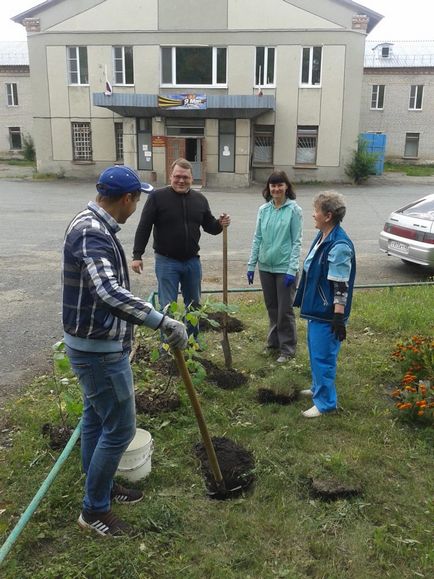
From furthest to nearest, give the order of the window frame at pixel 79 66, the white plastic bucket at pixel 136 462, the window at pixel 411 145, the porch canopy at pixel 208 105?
the window at pixel 411 145, the window frame at pixel 79 66, the porch canopy at pixel 208 105, the white plastic bucket at pixel 136 462

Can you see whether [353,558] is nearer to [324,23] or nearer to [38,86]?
[324,23]

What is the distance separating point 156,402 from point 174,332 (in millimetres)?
1968

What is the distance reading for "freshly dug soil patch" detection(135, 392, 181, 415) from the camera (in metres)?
4.29

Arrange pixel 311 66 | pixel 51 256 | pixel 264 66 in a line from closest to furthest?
pixel 51 256, pixel 311 66, pixel 264 66

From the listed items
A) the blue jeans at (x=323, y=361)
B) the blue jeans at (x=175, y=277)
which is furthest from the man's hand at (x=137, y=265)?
the blue jeans at (x=323, y=361)

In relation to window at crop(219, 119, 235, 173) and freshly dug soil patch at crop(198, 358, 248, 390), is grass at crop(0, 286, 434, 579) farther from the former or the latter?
window at crop(219, 119, 235, 173)

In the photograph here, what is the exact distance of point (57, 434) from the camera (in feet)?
12.8

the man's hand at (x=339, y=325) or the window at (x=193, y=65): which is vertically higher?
the window at (x=193, y=65)

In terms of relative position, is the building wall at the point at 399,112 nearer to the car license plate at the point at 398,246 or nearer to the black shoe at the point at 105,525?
the car license plate at the point at 398,246

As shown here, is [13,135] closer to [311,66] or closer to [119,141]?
[119,141]

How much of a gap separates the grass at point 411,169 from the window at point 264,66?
1132 centimetres

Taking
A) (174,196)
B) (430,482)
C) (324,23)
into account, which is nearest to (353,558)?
(430,482)

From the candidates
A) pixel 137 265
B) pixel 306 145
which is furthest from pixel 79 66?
pixel 137 265

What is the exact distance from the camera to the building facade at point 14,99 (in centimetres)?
3897
